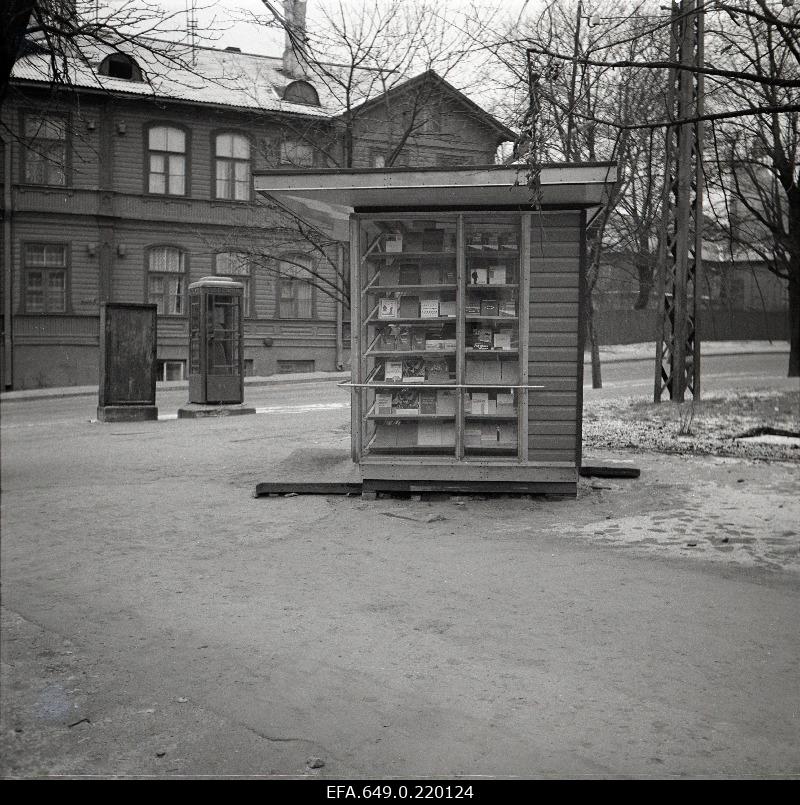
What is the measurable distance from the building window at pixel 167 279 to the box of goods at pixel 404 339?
71.0 feet

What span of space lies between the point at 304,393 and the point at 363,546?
16632 millimetres

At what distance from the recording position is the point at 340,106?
645 inches

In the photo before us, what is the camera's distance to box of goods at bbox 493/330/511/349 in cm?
971

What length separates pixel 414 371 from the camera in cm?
994

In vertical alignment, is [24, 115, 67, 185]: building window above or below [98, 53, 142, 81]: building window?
below

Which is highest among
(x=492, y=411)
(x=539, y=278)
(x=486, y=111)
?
(x=486, y=111)

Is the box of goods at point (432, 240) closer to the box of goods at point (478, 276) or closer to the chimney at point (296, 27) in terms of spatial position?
the box of goods at point (478, 276)

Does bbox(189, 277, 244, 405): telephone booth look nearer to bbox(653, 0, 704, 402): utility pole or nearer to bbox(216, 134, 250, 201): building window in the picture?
bbox(653, 0, 704, 402): utility pole

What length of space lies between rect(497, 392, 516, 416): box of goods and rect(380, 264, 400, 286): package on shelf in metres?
1.63

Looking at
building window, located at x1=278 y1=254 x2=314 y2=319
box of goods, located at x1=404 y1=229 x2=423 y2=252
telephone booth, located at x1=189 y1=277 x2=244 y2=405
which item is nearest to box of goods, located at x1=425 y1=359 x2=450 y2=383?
box of goods, located at x1=404 y1=229 x2=423 y2=252

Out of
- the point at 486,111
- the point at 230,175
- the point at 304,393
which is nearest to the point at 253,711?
the point at 486,111

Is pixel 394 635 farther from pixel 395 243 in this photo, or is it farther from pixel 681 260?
pixel 681 260

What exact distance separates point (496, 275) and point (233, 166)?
2310cm

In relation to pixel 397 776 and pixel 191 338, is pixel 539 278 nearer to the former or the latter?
pixel 397 776
